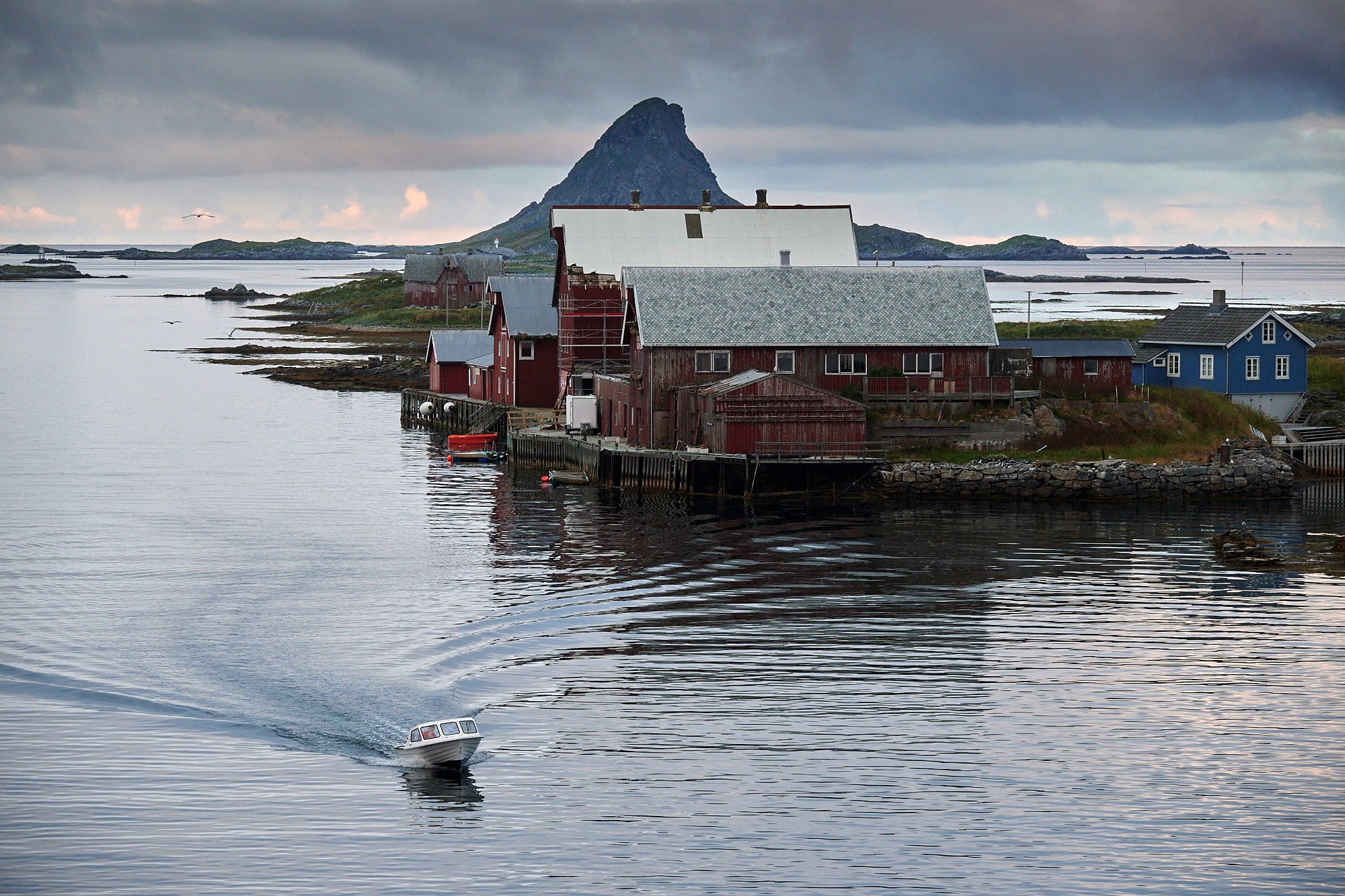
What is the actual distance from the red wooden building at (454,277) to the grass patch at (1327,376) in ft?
338

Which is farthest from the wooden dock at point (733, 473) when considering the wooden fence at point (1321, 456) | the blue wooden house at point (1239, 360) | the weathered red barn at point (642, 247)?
the wooden fence at point (1321, 456)

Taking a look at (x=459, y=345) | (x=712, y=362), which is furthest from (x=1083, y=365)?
(x=459, y=345)

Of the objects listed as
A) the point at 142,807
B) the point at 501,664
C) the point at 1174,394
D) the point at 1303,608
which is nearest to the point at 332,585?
the point at 501,664

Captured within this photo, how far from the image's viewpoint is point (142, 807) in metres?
28.9

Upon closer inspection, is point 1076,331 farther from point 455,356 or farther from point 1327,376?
point 455,356

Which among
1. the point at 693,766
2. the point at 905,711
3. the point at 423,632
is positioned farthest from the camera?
the point at 423,632

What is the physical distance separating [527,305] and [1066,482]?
110ft

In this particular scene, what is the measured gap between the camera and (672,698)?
34906mm

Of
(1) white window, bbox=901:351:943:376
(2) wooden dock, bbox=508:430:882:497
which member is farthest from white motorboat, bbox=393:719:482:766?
(1) white window, bbox=901:351:943:376

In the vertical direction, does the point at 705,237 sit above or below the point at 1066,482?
above

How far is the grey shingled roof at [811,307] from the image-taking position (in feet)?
220

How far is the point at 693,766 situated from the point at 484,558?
22212mm

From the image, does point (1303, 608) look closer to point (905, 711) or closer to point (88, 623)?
point (905, 711)

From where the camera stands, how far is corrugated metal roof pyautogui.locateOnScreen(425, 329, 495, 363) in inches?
3829
